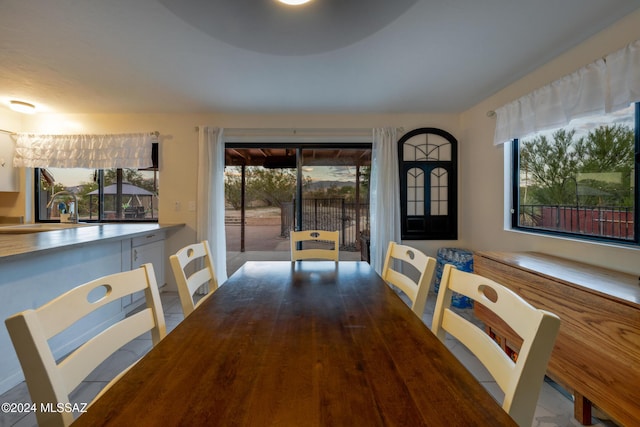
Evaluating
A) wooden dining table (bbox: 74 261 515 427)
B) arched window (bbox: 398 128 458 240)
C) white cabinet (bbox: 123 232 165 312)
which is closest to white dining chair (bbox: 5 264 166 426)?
wooden dining table (bbox: 74 261 515 427)

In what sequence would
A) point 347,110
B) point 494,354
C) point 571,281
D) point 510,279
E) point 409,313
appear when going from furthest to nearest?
point 347,110, point 510,279, point 571,281, point 409,313, point 494,354

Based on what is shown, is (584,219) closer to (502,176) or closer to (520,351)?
(502,176)

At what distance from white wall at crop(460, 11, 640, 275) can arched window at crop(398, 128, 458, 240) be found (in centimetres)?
14

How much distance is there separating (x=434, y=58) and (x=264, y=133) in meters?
2.10

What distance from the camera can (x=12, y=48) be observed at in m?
2.03

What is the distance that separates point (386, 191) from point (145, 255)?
286 cm

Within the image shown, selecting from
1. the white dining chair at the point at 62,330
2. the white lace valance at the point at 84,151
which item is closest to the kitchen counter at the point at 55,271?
the white lace valance at the point at 84,151

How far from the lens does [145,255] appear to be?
3021mm

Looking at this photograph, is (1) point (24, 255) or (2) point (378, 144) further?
(2) point (378, 144)

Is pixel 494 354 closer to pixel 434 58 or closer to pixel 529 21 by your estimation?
pixel 529 21

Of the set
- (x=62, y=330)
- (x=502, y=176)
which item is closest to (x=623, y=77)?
(x=502, y=176)

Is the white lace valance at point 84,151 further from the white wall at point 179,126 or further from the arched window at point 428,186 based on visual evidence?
the arched window at point 428,186

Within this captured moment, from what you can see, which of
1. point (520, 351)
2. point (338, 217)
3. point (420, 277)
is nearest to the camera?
point (520, 351)

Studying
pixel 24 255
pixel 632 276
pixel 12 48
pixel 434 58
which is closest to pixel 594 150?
pixel 632 276
